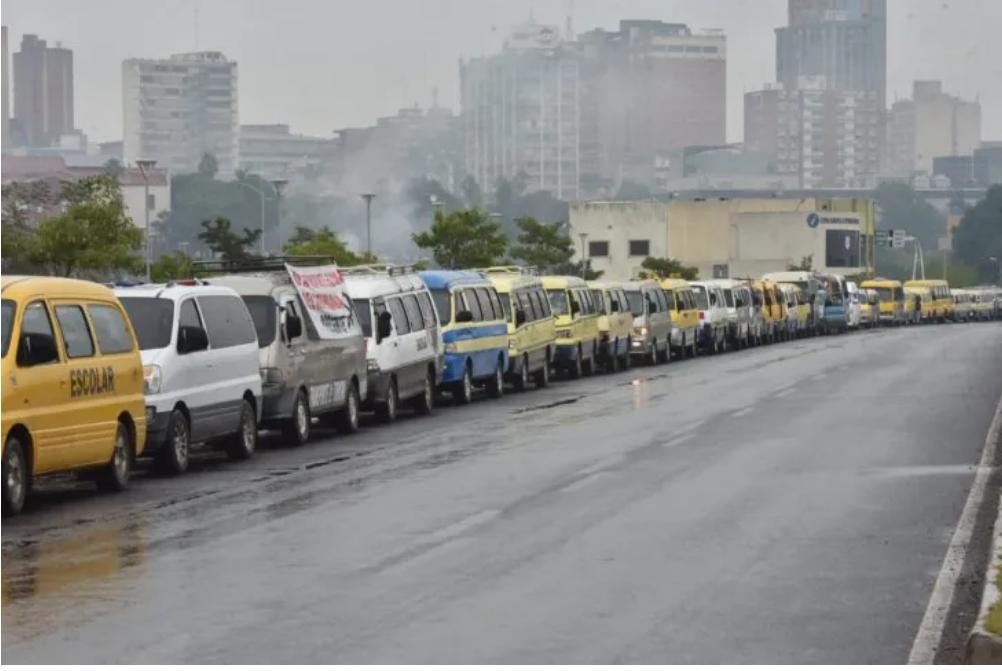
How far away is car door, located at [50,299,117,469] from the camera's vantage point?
21.2 meters

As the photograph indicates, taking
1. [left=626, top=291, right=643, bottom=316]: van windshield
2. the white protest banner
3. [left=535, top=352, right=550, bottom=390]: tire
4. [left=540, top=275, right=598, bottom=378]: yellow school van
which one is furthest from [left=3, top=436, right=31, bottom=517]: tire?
[left=626, top=291, right=643, bottom=316]: van windshield

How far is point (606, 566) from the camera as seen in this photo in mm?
15836

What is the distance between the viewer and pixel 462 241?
8225 centimetres

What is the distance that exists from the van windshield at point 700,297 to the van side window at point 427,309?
33553 millimetres

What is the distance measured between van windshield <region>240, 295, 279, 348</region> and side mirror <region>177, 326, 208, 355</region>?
3.35m

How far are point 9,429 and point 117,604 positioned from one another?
6.10 m

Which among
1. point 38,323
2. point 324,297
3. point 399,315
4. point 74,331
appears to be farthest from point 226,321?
point 399,315

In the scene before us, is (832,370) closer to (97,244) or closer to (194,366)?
(97,244)

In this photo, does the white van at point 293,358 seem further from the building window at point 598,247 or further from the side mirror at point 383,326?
the building window at point 598,247

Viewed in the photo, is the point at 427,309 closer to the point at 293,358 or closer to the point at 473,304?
the point at 473,304

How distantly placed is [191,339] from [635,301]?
36872 millimetres

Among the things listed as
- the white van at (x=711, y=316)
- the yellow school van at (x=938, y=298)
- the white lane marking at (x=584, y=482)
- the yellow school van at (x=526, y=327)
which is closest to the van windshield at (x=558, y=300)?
the yellow school van at (x=526, y=327)

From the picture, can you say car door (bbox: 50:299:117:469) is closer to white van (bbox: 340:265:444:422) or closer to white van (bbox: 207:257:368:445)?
white van (bbox: 207:257:368:445)

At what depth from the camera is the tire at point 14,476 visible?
1995 centimetres
